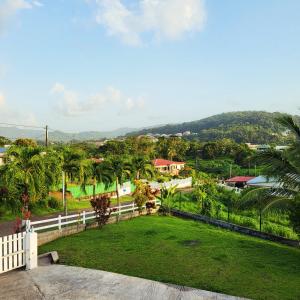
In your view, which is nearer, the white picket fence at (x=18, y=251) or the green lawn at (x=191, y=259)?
the green lawn at (x=191, y=259)

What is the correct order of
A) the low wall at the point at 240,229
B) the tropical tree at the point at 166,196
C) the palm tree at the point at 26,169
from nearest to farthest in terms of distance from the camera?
the palm tree at the point at 26,169
the low wall at the point at 240,229
the tropical tree at the point at 166,196

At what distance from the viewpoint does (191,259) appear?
1130 centimetres

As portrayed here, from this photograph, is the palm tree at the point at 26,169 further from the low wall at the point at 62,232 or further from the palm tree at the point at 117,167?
the palm tree at the point at 117,167

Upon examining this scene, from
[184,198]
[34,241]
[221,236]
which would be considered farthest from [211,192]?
[34,241]

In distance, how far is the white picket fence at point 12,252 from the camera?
33.3 ft

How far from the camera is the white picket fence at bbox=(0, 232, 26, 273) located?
10148 mm

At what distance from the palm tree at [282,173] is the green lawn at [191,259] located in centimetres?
171

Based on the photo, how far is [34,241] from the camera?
10719 millimetres

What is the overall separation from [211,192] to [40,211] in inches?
673

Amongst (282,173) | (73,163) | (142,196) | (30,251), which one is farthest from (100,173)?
(30,251)

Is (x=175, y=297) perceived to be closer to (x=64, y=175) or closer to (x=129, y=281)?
(x=129, y=281)

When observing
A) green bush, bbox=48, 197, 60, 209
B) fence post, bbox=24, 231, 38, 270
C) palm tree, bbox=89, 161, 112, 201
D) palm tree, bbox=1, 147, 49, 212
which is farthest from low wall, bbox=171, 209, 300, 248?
fence post, bbox=24, 231, 38, 270

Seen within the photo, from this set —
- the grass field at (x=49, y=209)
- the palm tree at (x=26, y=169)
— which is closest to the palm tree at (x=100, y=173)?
the grass field at (x=49, y=209)

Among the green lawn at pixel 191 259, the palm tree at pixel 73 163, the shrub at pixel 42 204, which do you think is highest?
the palm tree at pixel 73 163
